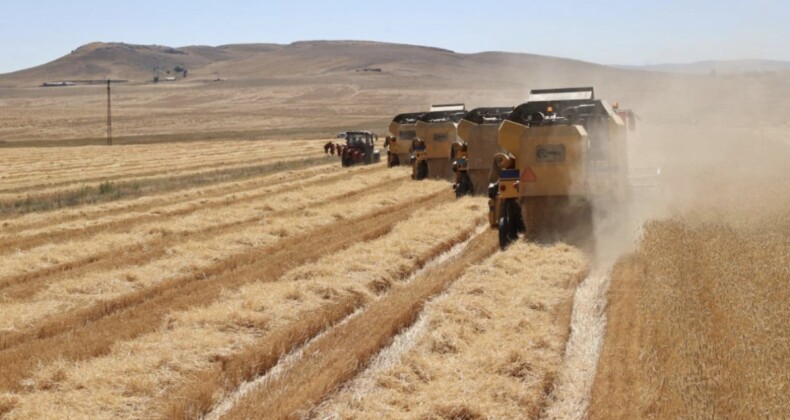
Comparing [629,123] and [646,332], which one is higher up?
[629,123]

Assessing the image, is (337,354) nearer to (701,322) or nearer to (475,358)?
(475,358)

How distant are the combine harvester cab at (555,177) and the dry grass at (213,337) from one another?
162 centimetres

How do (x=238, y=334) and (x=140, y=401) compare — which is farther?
(x=238, y=334)

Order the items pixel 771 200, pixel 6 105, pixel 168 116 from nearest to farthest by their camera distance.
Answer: pixel 771 200, pixel 168 116, pixel 6 105

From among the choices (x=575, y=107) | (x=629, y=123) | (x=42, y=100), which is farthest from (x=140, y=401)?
(x=42, y=100)

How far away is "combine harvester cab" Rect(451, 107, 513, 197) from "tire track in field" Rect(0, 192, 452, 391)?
15.4 feet

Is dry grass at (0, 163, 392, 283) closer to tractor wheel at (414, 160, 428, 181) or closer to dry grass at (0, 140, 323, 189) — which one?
tractor wheel at (414, 160, 428, 181)

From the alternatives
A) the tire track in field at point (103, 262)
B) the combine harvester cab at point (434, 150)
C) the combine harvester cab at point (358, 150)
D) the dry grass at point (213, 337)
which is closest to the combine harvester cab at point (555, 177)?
the dry grass at point (213, 337)

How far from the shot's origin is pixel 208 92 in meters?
170

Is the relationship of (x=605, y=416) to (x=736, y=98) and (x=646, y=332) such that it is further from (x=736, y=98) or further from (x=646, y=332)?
(x=736, y=98)

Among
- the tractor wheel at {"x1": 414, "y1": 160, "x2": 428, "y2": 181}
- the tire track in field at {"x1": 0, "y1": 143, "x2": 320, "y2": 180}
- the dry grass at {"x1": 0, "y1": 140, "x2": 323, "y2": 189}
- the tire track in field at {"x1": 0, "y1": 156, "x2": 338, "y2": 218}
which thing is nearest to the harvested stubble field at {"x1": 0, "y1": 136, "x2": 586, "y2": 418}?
the tire track in field at {"x1": 0, "y1": 156, "x2": 338, "y2": 218}

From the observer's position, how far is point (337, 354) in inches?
352

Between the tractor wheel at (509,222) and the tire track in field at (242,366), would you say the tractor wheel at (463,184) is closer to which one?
the tractor wheel at (509,222)

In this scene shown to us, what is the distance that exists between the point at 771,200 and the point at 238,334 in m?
11.4
